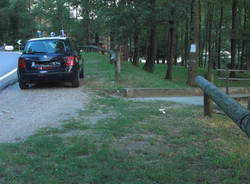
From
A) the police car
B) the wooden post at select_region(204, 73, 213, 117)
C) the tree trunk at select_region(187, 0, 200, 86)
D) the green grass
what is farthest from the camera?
the tree trunk at select_region(187, 0, 200, 86)

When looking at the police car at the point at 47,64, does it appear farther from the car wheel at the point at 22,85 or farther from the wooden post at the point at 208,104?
the wooden post at the point at 208,104

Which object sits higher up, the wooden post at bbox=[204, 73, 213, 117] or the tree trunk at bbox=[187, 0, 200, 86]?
the tree trunk at bbox=[187, 0, 200, 86]

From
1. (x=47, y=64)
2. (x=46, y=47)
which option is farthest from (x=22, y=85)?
(x=46, y=47)

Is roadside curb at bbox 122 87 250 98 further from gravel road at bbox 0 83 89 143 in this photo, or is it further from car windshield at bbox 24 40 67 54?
car windshield at bbox 24 40 67 54

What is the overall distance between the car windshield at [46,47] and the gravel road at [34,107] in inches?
48.0

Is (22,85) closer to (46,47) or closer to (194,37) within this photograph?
(46,47)

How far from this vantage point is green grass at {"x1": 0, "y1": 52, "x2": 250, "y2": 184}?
150 inches

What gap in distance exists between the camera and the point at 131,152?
15.5 ft

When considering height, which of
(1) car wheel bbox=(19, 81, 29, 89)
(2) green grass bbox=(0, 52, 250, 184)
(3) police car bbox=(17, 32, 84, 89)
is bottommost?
(2) green grass bbox=(0, 52, 250, 184)

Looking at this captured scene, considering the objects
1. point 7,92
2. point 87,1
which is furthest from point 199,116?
point 87,1

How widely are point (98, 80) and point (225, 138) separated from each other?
795 centimetres

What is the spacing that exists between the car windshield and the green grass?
175 inches

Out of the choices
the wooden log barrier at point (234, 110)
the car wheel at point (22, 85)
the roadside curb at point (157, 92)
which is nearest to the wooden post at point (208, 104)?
the wooden log barrier at point (234, 110)

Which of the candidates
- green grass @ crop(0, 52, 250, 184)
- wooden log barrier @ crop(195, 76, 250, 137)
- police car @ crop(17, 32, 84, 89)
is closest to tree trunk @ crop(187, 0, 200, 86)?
police car @ crop(17, 32, 84, 89)
